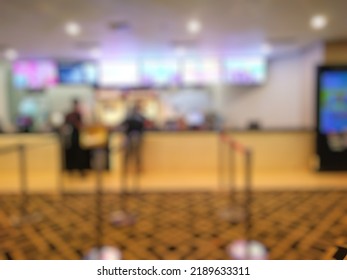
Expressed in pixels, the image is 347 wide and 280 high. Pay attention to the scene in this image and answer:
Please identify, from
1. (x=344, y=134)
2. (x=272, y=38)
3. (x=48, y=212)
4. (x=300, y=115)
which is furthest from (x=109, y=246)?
(x=300, y=115)

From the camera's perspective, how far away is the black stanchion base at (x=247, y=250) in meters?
2.19

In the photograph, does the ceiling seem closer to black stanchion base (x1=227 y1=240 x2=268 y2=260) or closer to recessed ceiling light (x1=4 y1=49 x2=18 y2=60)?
recessed ceiling light (x1=4 y1=49 x2=18 y2=60)

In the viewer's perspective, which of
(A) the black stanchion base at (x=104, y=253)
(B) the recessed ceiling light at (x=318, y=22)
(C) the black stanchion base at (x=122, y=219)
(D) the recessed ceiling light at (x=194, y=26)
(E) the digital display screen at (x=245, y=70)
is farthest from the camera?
(E) the digital display screen at (x=245, y=70)

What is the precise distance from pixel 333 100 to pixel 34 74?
19.7 feet

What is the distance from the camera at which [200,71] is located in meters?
6.37

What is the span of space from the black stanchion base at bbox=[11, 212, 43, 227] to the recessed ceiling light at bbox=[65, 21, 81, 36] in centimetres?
251

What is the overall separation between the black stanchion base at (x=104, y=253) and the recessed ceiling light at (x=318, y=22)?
3.63 m

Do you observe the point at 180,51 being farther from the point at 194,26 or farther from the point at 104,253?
the point at 104,253

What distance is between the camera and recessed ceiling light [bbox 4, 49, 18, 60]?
5.41 m

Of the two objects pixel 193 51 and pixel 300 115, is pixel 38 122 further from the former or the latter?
pixel 300 115

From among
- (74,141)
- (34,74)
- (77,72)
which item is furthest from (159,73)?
(34,74)

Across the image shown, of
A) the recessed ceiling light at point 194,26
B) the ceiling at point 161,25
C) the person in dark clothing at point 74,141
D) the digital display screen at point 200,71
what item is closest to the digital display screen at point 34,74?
the ceiling at point 161,25

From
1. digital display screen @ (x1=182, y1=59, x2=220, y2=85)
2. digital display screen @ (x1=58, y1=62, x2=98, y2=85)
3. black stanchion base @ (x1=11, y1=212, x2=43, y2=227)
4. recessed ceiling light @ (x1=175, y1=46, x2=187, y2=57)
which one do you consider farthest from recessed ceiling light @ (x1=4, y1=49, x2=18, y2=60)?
black stanchion base @ (x1=11, y1=212, x2=43, y2=227)

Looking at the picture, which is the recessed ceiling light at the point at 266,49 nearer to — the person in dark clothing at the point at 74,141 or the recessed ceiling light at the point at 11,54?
the person in dark clothing at the point at 74,141
